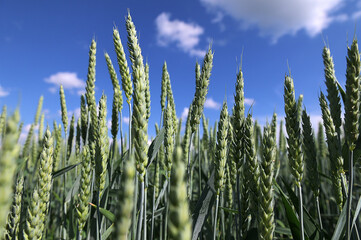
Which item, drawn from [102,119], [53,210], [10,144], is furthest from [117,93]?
[53,210]

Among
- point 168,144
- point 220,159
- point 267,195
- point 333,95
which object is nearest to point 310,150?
point 333,95

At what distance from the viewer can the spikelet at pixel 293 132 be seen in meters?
1.27

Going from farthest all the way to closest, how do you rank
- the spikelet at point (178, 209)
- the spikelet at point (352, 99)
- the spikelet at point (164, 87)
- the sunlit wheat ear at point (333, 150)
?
the spikelet at point (164, 87) < the sunlit wheat ear at point (333, 150) < the spikelet at point (352, 99) < the spikelet at point (178, 209)

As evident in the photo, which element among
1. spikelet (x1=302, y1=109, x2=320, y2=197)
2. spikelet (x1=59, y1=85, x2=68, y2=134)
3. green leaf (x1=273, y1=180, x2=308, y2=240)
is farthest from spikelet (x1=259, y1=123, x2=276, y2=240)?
spikelet (x1=59, y1=85, x2=68, y2=134)

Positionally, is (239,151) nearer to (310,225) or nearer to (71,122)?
(310,225)

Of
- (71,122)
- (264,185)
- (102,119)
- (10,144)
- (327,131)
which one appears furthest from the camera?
(71,122)

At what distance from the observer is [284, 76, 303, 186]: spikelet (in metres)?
1.27

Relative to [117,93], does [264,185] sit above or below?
below

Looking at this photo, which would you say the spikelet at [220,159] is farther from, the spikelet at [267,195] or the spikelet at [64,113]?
the spikelet at [64,113]

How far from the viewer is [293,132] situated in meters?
1.29

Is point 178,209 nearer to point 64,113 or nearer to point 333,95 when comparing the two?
point 333,95

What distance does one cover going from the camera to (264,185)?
3.35ft

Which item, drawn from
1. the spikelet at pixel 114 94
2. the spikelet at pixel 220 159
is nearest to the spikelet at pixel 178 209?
the spikelet at pixel 220 159

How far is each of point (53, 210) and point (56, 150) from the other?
1650 millimetres
